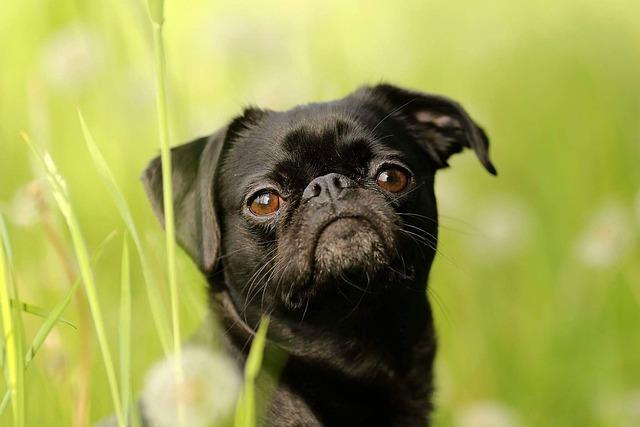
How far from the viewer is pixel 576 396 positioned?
4465mm

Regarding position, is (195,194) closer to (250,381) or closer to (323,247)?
(323,247)

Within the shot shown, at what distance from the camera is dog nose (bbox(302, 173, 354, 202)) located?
3084mm

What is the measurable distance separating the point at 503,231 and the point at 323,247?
8.95 feet

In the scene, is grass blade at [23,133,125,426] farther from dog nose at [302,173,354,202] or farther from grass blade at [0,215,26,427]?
dog nose at [302,173,354,202]

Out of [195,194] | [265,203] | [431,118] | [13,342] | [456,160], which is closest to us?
[13,342]

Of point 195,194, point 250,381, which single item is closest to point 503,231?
point 195,194

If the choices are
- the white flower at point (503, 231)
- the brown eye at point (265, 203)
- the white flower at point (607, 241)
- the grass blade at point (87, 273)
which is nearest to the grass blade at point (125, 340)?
the grass blade at point (87, 273)

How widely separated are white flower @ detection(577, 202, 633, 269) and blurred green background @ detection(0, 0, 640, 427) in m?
0.01

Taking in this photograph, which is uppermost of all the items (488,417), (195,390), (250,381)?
(250,381)

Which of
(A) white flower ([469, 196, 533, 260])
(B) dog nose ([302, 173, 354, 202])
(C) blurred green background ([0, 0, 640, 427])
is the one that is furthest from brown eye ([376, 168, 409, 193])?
(A) white flower ([469, 196, 533, 260])

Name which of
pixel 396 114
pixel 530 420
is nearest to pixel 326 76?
pixel 396 114

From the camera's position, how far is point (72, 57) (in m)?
4.42

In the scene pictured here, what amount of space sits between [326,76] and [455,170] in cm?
138

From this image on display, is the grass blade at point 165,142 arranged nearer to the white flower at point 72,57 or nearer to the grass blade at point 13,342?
the grass blade at point 13,342
